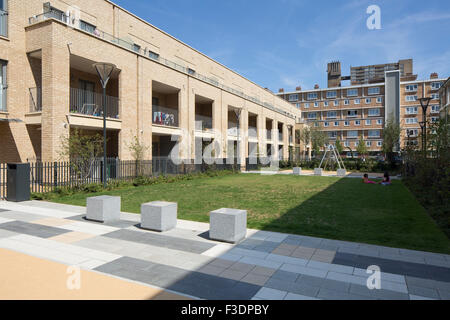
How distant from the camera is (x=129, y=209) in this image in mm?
10172

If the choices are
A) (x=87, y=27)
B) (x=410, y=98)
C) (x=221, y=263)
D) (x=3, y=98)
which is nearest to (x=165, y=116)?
(x=87, y=27)

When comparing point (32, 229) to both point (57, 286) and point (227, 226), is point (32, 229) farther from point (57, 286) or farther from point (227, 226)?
point (227, 226)

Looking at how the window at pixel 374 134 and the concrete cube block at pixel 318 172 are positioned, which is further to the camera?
the window at pixel 374 134

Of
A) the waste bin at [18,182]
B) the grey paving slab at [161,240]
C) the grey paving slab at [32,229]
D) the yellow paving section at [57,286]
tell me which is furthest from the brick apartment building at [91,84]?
the yellow paving section at [57,286]

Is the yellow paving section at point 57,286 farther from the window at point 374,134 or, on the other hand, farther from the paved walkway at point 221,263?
the window at point 374,134

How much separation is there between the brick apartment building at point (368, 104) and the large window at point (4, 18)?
5020 cm

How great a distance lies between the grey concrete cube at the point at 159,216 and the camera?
7090mm

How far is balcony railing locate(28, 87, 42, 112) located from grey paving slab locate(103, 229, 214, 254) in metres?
12.9

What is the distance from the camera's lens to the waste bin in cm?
1117

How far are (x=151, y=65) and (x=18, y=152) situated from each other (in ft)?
33.8

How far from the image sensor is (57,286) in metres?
4.03

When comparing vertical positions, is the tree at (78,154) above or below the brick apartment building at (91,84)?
below
